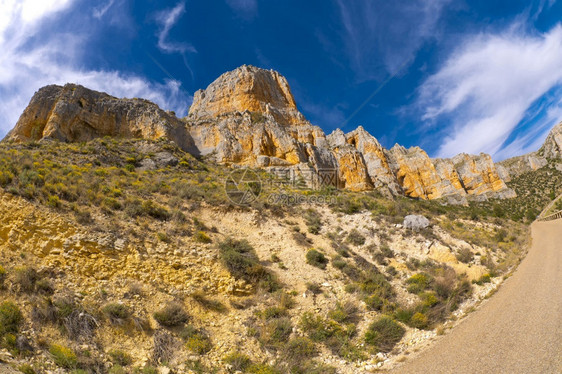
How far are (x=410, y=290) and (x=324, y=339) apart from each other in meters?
5.11

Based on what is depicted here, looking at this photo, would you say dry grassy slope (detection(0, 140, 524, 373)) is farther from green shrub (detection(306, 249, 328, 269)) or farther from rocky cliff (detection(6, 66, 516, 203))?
rocky cliff (detection(6, 66, 516, 203))

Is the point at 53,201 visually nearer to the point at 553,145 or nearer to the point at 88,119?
the point at 88,119

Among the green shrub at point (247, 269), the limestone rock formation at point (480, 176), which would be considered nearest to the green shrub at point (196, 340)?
the green shrub at point (247, 269)

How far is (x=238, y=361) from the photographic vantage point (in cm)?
666

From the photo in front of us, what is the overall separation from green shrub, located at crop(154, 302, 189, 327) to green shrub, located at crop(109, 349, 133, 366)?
47.3 inches

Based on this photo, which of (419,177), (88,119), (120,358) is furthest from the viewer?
(419,177)

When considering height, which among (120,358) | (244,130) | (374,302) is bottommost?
(120,358)

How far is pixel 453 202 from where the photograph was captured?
5488cm

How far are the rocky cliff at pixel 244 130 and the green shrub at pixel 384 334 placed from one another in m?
23.2

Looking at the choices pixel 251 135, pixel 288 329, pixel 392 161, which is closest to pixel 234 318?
pixel 288 329

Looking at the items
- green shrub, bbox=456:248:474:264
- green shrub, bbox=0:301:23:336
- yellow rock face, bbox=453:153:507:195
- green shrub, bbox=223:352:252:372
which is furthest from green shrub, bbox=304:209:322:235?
yellow rock face, bbox=453:153:507:195

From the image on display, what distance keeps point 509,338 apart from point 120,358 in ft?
31.3

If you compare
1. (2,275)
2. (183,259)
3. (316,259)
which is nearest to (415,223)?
(316,259)

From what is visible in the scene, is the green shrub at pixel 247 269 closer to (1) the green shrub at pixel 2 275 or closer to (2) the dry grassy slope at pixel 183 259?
(2) the dry grassy slope at pixel 183 259
